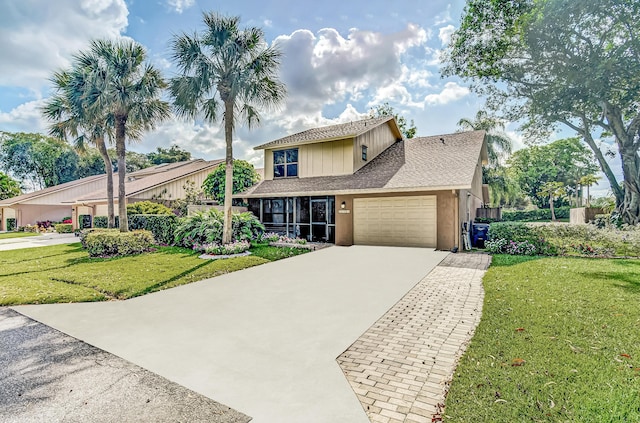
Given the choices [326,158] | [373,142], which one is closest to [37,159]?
[326,158]

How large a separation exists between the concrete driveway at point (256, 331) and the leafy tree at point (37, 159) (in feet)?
147

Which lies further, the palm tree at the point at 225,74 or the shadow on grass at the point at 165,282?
the palm tree at the point at 225,74

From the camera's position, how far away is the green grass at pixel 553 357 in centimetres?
250

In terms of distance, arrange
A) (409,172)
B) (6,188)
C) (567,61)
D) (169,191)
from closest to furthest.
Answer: (409,172) → (567,61) → (169,191) → (6,188)

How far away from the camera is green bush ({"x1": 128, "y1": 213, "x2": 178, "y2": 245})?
14.1 m

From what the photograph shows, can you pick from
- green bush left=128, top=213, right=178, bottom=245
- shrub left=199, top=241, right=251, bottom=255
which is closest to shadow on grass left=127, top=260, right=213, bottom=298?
shrub left=199, top=241, right=251, bottom=255

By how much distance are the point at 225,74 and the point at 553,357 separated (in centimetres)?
1208

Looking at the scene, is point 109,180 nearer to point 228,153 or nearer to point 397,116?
point 228,153

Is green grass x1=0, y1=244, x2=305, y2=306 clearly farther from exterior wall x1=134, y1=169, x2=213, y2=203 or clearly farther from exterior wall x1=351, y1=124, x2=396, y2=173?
exterior wall x1=134, y1=169, x2=213, y2=203

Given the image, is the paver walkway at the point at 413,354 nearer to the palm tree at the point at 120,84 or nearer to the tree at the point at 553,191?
the palm tree at the point at 120,84

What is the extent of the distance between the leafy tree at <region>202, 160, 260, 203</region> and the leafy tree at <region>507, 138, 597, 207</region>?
3439 cm

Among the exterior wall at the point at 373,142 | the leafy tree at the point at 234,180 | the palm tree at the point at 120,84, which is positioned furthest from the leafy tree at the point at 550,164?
the palm tree at the point at 120,84

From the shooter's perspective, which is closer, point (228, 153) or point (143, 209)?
point (228, 153)

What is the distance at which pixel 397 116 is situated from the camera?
29125 mm
